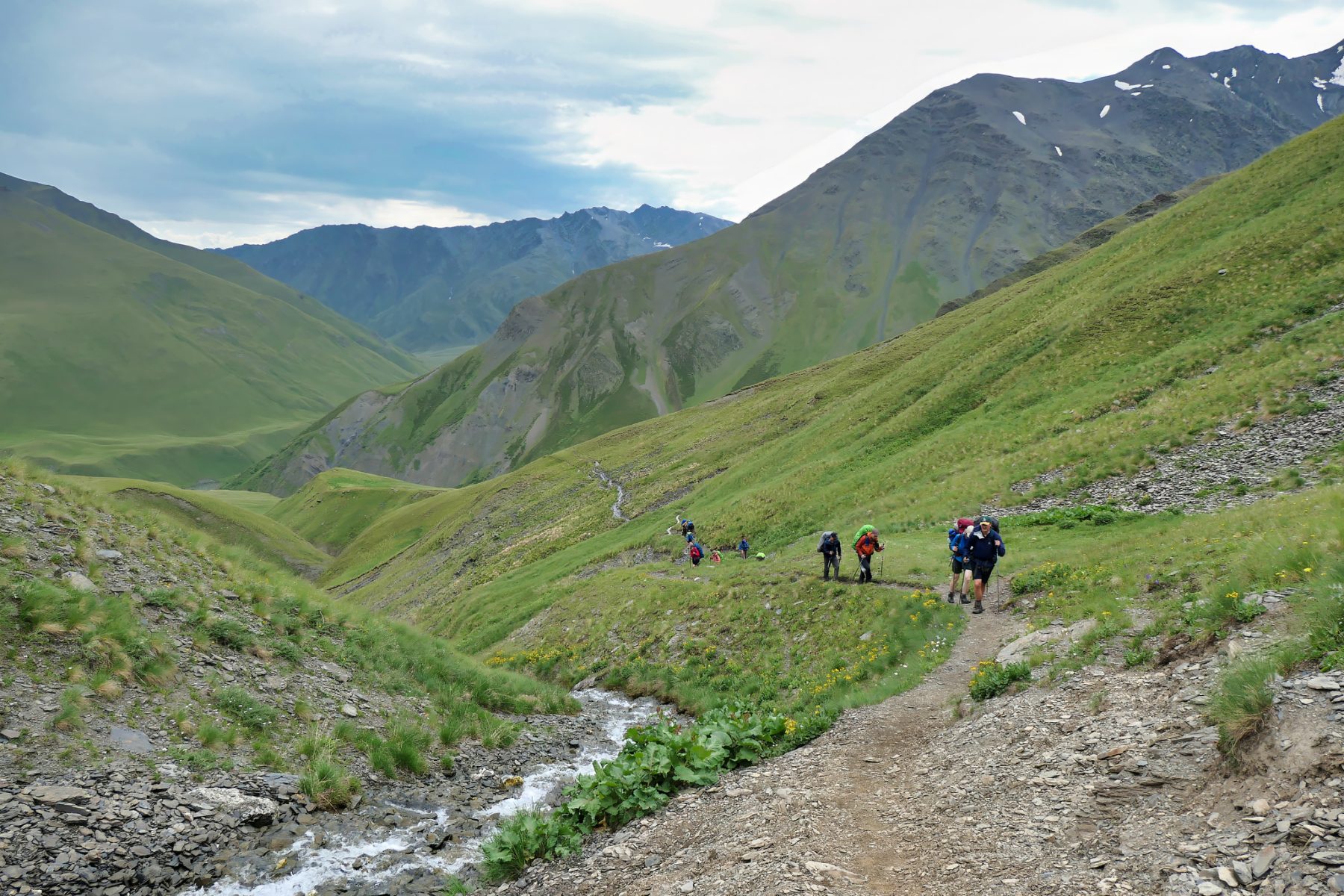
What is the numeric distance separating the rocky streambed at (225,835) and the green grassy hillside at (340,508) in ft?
426

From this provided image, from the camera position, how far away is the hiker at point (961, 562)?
70.5 feet

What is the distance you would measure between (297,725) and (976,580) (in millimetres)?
18973

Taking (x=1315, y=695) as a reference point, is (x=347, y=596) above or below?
below

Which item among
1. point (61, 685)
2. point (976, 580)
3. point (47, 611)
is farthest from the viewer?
point (976, 580)

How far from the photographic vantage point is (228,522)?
108m

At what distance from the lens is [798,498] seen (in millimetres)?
46906

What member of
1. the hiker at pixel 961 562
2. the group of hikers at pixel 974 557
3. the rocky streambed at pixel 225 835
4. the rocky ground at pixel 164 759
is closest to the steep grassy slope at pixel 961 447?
the hiker at pixel 961 562

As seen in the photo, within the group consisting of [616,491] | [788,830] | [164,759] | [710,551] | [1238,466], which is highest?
[1238,466]

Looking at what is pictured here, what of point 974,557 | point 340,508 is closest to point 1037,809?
point 974,557

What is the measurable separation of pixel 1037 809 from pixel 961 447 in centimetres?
3549

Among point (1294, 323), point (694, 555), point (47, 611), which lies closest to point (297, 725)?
point (47, 611)

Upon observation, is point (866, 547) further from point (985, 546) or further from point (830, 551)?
point (985, 546)

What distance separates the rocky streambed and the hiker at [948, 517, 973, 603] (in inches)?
552

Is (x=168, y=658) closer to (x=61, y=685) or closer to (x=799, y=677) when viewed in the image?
(x=61, y=685)
